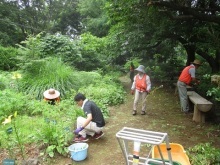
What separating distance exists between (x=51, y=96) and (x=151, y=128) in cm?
331

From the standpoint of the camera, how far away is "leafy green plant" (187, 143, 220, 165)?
3633 millimetres

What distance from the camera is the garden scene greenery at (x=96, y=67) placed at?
14.4ft

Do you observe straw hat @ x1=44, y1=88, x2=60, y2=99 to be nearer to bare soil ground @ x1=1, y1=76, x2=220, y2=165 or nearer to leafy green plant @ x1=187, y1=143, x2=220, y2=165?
bare soil ground @ x1=1, y1=76, x2=220, y2=165

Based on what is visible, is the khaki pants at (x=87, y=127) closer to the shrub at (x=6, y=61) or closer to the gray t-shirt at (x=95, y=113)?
the gray t-shirt at (x=95, y=113)

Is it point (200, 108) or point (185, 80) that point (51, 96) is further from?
point (200, 108)

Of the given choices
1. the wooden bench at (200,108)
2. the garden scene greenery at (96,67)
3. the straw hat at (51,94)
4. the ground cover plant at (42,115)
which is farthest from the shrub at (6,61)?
the wooden bench at (200,108)

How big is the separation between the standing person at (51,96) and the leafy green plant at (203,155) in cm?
433

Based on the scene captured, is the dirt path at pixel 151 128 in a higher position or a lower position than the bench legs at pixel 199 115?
lower

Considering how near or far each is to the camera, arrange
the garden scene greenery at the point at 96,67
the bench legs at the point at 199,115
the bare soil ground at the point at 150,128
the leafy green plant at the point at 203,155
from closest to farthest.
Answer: the leafy green plant at the point at 203,155 < the bare soil ground at the point at 150,128 < the garden scene greenery at the point at 96,67 < the bench legs at the point at 199,115

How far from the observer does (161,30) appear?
8023 millimetres

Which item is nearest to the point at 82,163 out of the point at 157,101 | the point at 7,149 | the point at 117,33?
the point at 7,149

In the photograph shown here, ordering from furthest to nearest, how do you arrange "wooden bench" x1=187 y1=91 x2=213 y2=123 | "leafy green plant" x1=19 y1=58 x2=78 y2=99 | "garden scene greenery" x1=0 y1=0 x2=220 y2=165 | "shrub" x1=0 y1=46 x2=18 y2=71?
"shrub" x1=0 y1=46 x2=18 y2=71 < "leafy green plant" x1=19 y1=58 x2=78 y2=99 < "wooden bench" x1=187 y1=91 x2=213 y2=123 < "garden scene greenery" x1=0 y1=0 x2=220 y2=165

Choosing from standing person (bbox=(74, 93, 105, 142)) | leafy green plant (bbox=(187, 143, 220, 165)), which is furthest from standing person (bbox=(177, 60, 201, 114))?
standing person (bbox=(74, 93, 105, 142))

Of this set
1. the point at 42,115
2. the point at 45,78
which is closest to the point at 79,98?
the point at 42,115
